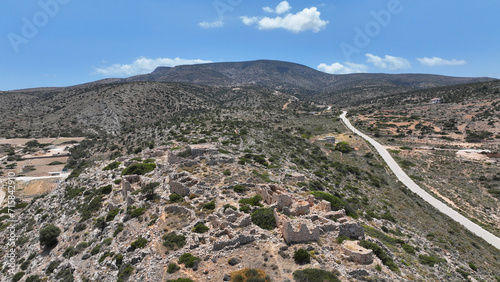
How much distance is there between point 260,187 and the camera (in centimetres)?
2412

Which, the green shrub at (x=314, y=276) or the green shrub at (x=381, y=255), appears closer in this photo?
the green shrub at (x=314, y=276)

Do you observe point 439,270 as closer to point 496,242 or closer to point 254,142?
point 496,242

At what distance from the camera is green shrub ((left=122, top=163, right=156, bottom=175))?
32447 mm

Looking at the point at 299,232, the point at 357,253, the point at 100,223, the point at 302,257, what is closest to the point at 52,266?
the point at 100,223

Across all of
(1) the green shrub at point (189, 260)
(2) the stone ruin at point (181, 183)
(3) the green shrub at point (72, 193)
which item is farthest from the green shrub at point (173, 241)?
(3) the green shrub at point (72, 193)

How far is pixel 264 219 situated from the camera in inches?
733

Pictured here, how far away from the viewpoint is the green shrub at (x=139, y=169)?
32447 mm

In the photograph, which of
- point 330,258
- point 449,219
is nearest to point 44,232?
point 330,258

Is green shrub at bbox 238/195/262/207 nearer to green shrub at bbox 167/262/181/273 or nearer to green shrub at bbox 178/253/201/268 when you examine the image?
green shrub at bbox 178/253/201/268

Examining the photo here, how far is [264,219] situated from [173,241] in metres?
6.85

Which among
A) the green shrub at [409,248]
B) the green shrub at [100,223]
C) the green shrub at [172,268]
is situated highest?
the green shrub at [172,268]

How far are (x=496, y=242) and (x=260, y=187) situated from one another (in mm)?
31341

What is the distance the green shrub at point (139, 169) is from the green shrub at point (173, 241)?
57.2 feet

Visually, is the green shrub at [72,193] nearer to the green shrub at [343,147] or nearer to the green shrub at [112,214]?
the green shrub at [112,214]
